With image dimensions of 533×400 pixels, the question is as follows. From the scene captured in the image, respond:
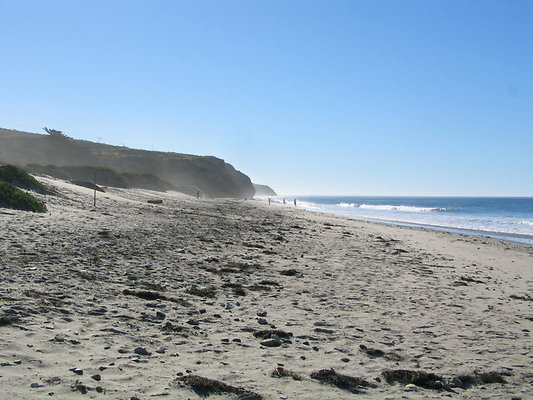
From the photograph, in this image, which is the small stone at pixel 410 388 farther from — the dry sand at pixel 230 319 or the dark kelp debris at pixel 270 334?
the dark kelp debris at pixel 270 334

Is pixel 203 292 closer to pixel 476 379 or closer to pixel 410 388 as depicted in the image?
pixel 410 388

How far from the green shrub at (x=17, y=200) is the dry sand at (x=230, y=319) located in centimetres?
239

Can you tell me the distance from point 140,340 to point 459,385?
155 inches

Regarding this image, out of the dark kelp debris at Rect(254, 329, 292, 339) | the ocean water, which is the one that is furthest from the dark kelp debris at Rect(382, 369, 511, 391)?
the ocean water

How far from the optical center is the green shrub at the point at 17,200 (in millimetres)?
16203

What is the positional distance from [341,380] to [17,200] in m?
15.2

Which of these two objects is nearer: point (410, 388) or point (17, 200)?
point (410, 388)

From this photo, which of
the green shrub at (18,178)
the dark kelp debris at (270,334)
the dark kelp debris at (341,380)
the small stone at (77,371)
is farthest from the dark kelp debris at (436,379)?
the green shrub at (18,178)

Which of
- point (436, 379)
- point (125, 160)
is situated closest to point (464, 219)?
point (436, 379)

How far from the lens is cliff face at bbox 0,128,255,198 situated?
74688 mm

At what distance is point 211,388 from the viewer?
4.55 meters

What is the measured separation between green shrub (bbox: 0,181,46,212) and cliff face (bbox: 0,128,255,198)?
48.2 metres

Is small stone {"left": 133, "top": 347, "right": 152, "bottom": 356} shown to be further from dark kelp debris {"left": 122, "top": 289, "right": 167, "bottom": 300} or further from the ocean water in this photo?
the ocean water

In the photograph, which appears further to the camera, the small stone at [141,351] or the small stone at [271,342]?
the small stone at [271,342]
